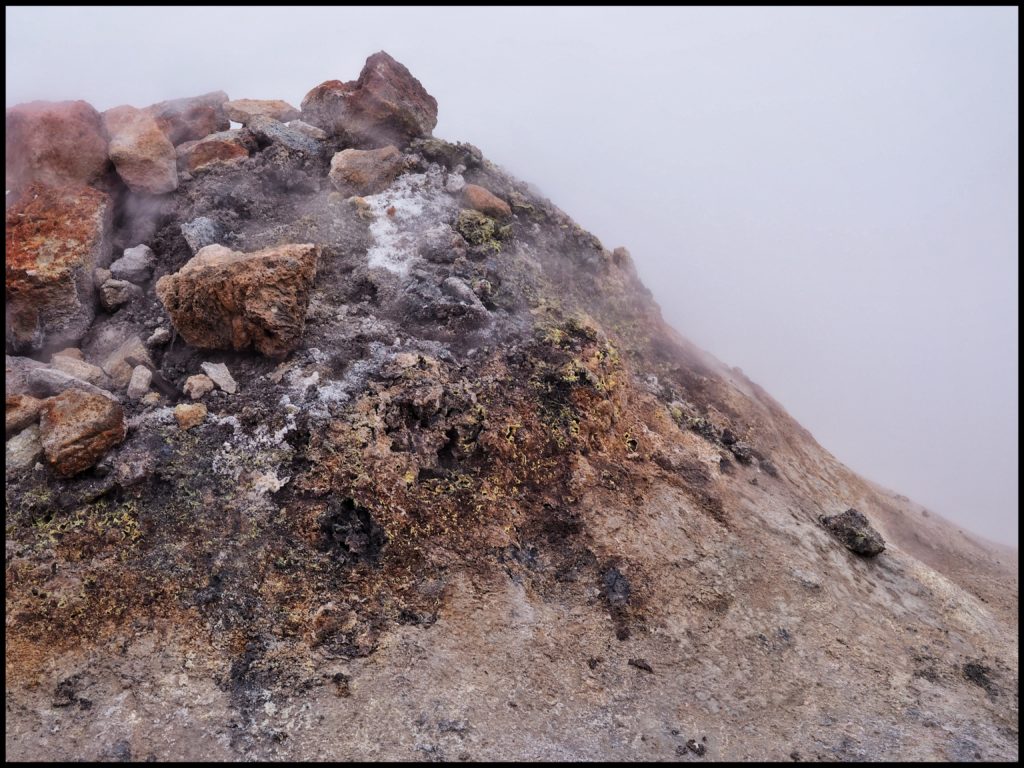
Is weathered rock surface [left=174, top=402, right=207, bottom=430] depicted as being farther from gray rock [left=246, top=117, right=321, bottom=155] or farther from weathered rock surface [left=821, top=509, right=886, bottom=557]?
weathered rock surface [left=821, top=509, right=886, bottom=557]

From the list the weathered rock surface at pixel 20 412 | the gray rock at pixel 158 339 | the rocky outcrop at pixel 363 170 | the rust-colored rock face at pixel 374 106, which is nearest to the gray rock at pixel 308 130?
the rust-colored rock face at pixel 374 106

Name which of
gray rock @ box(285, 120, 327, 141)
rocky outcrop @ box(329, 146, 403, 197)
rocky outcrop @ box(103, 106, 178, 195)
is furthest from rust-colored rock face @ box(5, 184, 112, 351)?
gray rock @ box(285, 120, 327, 141)

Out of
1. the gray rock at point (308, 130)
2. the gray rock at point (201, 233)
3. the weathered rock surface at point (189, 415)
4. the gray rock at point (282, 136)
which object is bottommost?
the weathered rock surface at point (189, 415)

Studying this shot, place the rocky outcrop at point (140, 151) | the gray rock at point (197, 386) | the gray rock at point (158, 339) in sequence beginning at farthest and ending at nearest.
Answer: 1. the rocky outcrop at point (140, 151)
2. the gray rock at point (158, 339)
3. the gray rock at point (197, 386)

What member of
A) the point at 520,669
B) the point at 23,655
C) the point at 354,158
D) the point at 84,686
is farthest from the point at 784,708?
the point at 354,158

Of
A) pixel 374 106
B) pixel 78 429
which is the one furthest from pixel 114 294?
pixel 374 106

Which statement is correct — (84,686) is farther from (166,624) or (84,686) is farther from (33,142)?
(33,142)

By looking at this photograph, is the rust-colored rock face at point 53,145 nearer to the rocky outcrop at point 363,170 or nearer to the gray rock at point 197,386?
the rocky outcrop at point 363,170

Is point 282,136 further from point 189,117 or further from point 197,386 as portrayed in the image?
point 197,386
